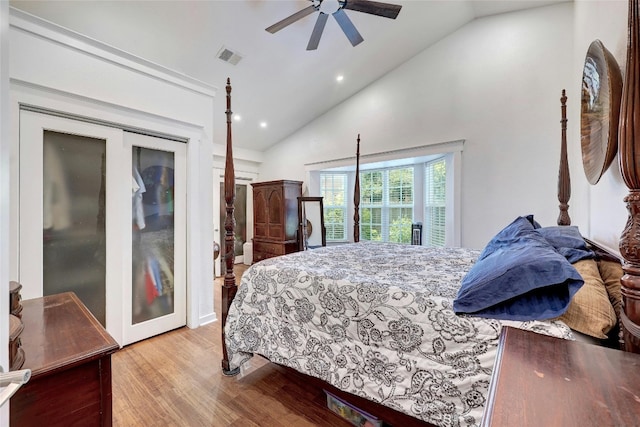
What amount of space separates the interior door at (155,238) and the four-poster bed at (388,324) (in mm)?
1014

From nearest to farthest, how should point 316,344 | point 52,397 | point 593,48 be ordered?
point 52,397 < point 316,344 < point 593,48

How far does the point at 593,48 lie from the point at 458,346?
2027 mm

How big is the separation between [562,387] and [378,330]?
0.87 meters

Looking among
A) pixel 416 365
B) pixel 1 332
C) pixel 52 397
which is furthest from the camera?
pixel 416 365

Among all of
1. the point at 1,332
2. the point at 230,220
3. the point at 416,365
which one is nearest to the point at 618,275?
the point at 416,365

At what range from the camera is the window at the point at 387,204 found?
4.59m

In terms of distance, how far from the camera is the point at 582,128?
6.61 ft

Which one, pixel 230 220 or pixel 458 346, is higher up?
pixel 230 220

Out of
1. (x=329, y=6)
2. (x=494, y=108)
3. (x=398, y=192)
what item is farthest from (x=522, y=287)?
(x=398, y=192)

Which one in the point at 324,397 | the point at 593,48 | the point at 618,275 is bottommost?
the point at 324,397

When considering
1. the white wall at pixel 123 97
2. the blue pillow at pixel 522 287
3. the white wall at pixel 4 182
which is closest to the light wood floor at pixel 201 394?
the white wall at pixel 123 97

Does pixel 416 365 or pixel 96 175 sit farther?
pixel 96 175

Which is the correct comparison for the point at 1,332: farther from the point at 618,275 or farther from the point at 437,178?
the point at 437,178

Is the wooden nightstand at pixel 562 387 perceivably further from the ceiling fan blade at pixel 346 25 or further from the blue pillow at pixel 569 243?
the ceiling fan blade at pixel 346 25
